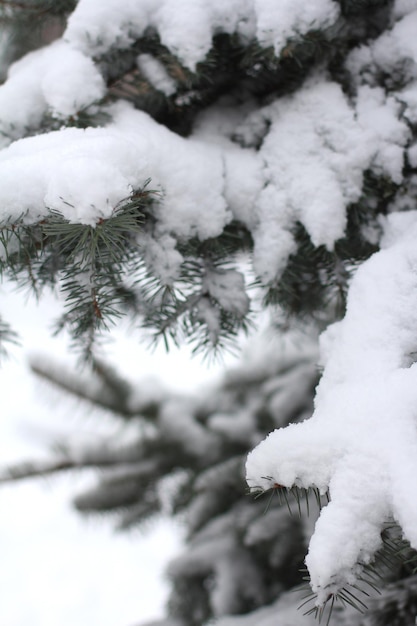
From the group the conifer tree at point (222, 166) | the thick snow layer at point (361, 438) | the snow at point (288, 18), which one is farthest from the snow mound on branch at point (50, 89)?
the thick snow layer at point (361, 438)

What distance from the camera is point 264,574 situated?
1185 millimetres

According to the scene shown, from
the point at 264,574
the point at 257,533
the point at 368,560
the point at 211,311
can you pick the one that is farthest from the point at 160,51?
the point at 264,574

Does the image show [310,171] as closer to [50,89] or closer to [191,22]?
[191,22]

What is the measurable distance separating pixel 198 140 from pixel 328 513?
2.13ft

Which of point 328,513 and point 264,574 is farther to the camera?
point 264,574

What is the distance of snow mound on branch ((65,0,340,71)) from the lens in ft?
2.44

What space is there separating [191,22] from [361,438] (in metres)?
0.65

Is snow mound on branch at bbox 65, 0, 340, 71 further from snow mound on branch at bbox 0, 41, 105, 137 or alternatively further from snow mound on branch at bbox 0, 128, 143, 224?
snow mound on branch at bbox 0, 128, 143, 224

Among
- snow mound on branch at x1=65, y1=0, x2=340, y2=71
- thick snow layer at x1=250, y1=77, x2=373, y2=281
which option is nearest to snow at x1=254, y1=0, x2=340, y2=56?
snow mound on branch at x1=65, y1=0, x2=340, y2=71

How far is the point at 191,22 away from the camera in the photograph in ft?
2.52

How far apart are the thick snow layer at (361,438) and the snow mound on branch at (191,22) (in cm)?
38

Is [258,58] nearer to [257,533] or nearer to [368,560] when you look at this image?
[368,560]

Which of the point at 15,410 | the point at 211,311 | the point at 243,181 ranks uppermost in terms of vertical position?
the point at 15,410

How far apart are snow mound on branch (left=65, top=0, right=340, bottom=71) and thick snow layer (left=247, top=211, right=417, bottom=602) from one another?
0.38 meters
